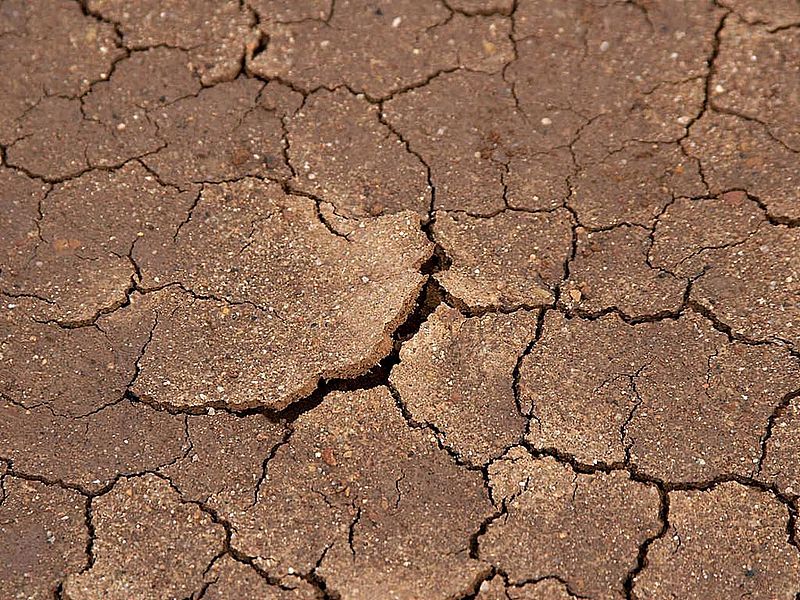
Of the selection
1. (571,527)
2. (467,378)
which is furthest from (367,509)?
(571,527)

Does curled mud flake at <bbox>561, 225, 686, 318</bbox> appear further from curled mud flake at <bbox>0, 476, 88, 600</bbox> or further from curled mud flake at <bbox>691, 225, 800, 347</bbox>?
curled mud flake at <bbox>0, 476, 88, 600</bbox>

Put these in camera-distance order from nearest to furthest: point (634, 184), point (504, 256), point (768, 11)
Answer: point (504, 256) < point (634, 184) < point (768, 11)

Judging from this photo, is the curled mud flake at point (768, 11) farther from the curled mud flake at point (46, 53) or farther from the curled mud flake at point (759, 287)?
the curled mud flake at point (46, 53)

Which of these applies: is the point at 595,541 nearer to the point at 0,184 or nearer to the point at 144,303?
the point at 144,303

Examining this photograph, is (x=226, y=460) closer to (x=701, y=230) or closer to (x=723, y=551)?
(x=723, y=551)

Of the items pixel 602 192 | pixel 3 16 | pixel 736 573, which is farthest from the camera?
pixel 3 16

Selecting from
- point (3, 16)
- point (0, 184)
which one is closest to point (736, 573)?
point (0, 184)

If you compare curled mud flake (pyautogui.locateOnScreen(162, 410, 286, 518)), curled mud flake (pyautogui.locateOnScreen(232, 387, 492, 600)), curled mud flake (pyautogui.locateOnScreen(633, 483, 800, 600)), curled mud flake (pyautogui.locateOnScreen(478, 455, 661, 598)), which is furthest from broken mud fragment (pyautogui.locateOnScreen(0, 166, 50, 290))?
curled mud flake (pyautogui.locateOnScreen(633, 483, 800, 600))
